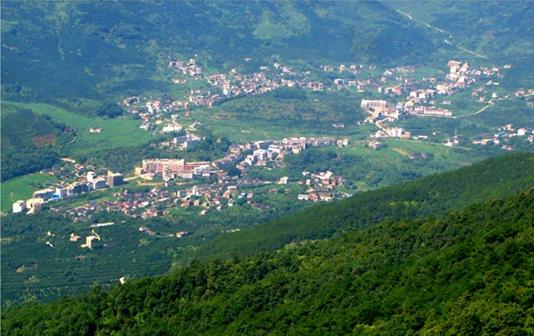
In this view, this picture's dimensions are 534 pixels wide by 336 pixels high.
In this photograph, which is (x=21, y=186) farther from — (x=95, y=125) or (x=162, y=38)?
(x=162, y=38)

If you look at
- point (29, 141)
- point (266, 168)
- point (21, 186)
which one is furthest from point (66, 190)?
point (266, 168)

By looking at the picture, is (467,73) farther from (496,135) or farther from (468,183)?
(468,183)

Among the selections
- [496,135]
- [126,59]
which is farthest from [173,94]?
[496,135]

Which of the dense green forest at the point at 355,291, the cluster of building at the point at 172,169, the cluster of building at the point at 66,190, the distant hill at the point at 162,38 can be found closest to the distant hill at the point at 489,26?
the distant hill at the point at 162,38

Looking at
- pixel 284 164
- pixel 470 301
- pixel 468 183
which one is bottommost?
pixel 284 164

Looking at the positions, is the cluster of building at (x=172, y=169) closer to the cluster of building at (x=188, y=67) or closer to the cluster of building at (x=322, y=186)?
the cluster of building at (x=322, y=186)
